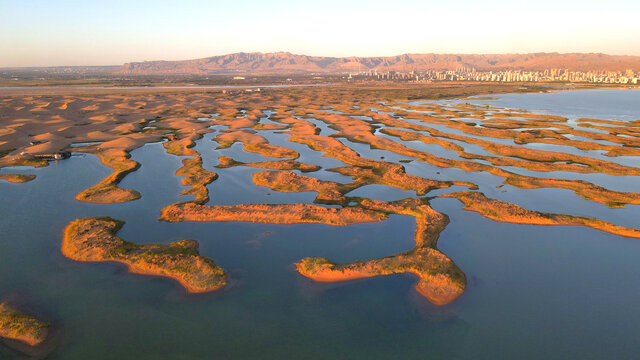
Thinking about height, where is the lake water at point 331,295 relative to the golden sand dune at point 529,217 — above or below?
below

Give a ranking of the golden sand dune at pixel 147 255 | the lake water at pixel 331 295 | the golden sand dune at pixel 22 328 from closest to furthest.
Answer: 1. the golden sand dune at pixel 22 328
2. the lake water at pixel 331 295
3. the golden sand dune at pixel 147 255

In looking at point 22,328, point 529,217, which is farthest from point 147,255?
point 529,217

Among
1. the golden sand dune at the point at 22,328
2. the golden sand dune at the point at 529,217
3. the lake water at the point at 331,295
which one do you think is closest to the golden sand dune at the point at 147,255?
the lake water at the point at 331,295

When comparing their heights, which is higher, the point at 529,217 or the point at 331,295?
the point at 529,217

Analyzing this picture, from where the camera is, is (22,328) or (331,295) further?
(331,295)

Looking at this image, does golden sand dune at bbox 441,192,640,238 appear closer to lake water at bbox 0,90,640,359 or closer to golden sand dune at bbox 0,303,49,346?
lake water at bbox 0,90,640,359

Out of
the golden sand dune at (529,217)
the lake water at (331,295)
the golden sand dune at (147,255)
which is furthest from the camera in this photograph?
the golden sand dune at (529,217)

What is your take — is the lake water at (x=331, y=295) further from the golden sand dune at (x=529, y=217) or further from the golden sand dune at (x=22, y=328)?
the golden sand dune at (x=529, y=217)

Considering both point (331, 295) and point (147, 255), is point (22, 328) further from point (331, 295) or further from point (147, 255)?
point (331, 295)

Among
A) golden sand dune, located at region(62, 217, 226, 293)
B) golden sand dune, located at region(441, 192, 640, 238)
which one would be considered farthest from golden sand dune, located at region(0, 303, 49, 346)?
golden sand dune, located at region(441, 192, 640, 238)

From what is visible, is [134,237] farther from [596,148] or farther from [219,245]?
[596,148]
